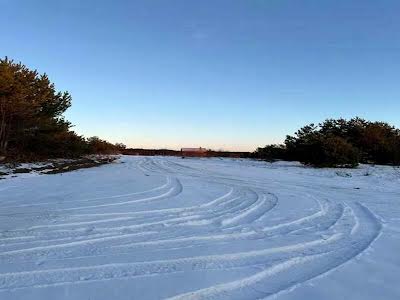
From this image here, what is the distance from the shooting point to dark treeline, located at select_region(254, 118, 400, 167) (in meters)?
20.5

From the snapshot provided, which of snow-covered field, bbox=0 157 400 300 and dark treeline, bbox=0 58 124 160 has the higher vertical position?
dark treeline, bbox=0 58 124 160

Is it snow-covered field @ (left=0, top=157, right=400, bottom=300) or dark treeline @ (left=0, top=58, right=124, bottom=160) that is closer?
snow-covered field @ (left=0, top=157, right=400, bottom=300)

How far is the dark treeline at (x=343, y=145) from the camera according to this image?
20.5 metres

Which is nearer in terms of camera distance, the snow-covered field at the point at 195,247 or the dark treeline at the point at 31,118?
the snow-covered field at the point at 195,247

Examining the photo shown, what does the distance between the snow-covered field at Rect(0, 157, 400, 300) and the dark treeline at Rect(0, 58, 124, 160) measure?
13579mm

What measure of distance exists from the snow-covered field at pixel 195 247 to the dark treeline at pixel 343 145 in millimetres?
11642

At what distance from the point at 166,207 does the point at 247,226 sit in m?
1.95

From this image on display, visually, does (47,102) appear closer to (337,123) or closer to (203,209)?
(337,123)

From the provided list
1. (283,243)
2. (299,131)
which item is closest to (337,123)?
(299,131)

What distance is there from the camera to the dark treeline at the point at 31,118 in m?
21.0

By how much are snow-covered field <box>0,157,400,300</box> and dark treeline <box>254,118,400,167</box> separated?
11.6 meters

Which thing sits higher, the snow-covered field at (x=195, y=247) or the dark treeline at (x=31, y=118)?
the dark treeline at (x=31, y=118)

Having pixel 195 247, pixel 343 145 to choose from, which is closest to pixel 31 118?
pixel 343 145

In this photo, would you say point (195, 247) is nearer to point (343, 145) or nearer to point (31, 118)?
point (343, 145)
